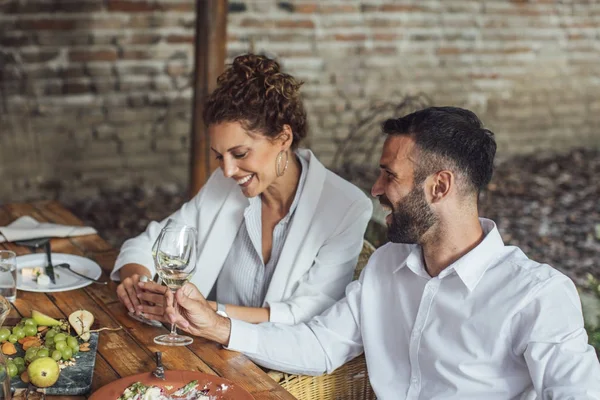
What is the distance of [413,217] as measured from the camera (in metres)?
2.05

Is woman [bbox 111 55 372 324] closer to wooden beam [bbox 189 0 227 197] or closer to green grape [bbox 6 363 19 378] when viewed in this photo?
green grape [bbox 6 363 19 378]

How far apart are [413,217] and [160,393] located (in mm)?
744

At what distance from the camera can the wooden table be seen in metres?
1.99

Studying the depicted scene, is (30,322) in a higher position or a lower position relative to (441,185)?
lower

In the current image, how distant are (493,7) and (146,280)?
17.3 ft

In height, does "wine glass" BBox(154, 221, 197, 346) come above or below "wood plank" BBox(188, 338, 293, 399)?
above

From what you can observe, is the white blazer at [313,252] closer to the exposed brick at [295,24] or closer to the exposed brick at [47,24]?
the exposed brick at [47,24]

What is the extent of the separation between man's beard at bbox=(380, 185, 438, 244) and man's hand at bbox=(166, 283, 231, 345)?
1.72 ft

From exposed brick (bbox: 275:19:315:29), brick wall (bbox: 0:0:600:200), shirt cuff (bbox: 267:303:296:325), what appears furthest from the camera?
exposed brick (bbox: 275:19:315:29)

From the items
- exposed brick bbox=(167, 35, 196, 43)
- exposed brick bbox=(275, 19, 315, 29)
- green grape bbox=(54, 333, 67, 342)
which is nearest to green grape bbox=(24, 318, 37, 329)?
green grape bbox=(54, 333, 67, 342)

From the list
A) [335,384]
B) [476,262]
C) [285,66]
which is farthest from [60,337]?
[285,66]

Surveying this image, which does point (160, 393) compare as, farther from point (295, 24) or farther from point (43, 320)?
point (295, 24)

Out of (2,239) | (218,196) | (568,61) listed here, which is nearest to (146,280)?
(218,196)

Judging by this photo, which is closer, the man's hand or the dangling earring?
the man's hand
